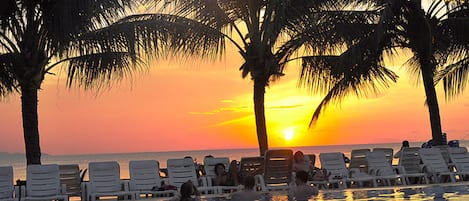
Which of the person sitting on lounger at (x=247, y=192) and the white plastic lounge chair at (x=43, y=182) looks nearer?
the person sitting on lounger at (x=247, y=192)

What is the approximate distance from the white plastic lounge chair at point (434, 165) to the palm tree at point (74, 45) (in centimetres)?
554

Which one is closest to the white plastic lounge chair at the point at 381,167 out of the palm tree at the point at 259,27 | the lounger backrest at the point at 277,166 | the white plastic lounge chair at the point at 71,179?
the lounger backrest at the point at 277,166

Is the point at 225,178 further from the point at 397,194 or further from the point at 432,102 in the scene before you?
the point at 432,102

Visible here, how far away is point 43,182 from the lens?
44.6 feet

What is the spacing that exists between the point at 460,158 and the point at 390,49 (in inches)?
150

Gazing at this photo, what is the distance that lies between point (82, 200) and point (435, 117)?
10202 mm

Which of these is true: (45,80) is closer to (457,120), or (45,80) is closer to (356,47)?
(356,47)

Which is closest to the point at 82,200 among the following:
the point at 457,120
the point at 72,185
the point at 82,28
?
the point at 72,185

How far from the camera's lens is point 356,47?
61.1 feet

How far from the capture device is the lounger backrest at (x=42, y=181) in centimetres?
1352

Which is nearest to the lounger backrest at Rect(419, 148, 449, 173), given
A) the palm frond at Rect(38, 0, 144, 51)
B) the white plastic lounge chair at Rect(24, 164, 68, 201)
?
the palm frond at Rect(38, 0, 144, 51)

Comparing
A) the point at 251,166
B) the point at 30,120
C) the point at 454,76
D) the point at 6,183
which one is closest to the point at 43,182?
the point at 6,183

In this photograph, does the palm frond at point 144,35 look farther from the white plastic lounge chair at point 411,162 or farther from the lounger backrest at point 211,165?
the white plastic lounge chair at point 411,162

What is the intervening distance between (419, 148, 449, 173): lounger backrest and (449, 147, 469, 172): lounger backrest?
36cm
